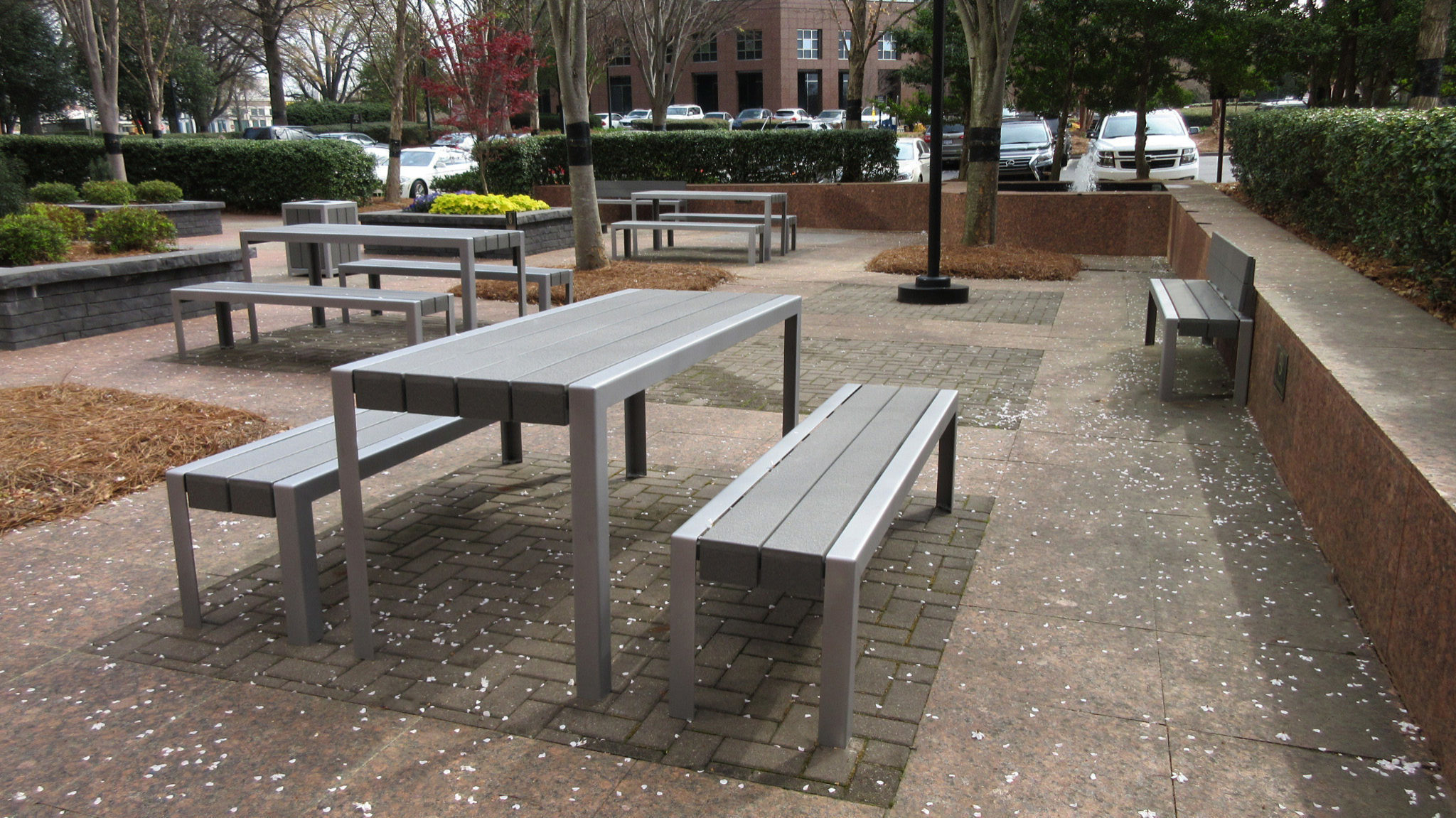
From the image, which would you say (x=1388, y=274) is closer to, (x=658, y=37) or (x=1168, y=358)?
(x=1168, y=358)

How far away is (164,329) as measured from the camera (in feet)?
29.5

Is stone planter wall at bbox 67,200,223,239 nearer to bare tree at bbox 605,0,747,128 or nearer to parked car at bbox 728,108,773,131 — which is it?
bare tree at bbox 605,0,747,128

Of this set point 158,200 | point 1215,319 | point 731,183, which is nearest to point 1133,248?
point 731,183

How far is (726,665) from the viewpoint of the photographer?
3.30 m

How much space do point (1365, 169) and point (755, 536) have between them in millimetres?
5187

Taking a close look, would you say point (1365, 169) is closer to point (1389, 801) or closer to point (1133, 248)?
point (1389, 801)

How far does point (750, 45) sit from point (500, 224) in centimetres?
6430

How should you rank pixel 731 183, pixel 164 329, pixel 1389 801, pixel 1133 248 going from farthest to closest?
pixel 731 183 → pixel 1133 248 → pixel 164 329 → pixel 1389 801

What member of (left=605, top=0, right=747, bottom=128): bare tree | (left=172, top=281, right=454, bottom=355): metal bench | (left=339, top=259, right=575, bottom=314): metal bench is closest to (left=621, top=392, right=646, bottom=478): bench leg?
(left=172, top=281, right=454, bottom=355): metal bench

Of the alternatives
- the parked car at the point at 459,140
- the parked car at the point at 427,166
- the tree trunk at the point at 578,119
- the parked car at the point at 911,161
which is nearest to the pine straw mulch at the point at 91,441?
the tree trunk at the point at 578,119

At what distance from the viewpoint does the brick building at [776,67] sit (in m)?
71.6

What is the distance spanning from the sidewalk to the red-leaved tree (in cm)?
1819

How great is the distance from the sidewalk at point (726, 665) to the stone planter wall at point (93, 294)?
425 centimetres

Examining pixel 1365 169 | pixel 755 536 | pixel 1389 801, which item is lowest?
pixel 1389 801
